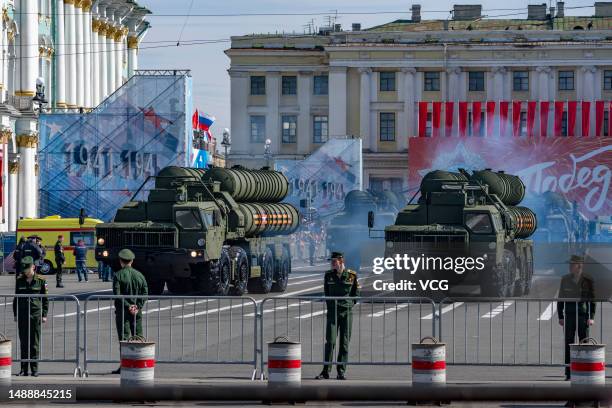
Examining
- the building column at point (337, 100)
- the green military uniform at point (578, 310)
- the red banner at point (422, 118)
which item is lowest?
the green military uniform at point (578, 310)

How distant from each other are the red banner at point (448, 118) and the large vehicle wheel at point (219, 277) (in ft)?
223

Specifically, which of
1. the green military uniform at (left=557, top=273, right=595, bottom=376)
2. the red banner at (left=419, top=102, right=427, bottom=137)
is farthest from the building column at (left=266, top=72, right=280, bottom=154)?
the green military uniform at (left=557, top=273, right=595, bottom=376)

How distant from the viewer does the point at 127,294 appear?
2003 centimetres

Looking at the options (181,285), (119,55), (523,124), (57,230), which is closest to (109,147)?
(57,230)

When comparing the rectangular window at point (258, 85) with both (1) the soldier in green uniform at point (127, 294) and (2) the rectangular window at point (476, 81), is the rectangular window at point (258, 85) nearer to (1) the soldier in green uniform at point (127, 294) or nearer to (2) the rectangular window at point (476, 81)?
(2) the rectangular window at point (476, 81)

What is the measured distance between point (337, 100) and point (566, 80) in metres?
16.7

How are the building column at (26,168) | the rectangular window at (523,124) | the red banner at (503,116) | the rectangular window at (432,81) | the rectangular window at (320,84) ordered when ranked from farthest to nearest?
the rectangular window at (320,84), the rectangular window at (432,81), the rectangular window at (523,124), the red banner at (503,116), the building column at (26,168)

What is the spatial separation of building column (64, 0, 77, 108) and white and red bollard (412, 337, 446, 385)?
64578 millimetres

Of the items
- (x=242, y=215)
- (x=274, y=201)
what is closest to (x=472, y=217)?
(x=242, y=215)

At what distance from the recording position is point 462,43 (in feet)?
379

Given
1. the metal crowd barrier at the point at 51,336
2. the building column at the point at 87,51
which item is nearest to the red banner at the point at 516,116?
the building column at the point at 87,51

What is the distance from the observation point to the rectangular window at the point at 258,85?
122406 mm

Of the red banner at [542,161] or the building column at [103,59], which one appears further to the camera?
Result: the building column at [103,59]

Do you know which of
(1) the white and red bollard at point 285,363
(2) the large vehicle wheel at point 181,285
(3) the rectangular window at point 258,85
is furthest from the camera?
(3) the rectangular window at point 258,85
